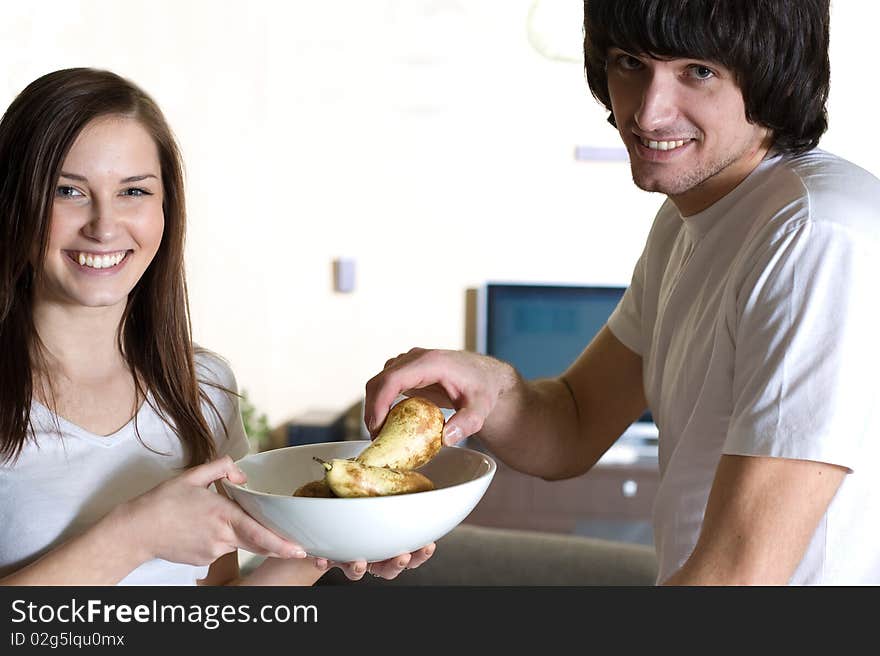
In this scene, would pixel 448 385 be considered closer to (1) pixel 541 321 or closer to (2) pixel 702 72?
(2) pixel 702 72

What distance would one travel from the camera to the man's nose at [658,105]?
135 cm

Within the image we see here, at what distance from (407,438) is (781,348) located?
44 cm

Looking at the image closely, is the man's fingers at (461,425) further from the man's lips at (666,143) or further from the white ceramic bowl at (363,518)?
the man's lips at (666,143)

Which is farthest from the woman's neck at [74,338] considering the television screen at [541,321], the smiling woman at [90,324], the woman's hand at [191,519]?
the television screen at [541,321]

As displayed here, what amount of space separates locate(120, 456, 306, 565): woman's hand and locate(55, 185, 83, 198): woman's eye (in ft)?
1.63

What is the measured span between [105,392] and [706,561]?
95 centimetres

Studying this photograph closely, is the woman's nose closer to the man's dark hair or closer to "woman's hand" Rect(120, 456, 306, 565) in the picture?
"woman's hand" Rect(120, 456, 306, 565)

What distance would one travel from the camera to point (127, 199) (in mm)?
1496

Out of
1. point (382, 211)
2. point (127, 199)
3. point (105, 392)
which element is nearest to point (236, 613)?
point (105, 392)

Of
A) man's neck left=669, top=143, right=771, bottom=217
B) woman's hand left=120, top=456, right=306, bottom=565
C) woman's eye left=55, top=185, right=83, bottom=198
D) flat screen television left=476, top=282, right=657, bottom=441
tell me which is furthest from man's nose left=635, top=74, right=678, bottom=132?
flat screen television left=476, top=282, right=657, bottom=441

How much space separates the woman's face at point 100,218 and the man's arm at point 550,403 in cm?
42

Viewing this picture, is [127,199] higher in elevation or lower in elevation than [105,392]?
higher

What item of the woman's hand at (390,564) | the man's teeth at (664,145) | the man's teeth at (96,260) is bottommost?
the woman's hand at (390,564)

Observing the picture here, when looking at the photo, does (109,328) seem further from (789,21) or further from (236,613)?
(789,21)
